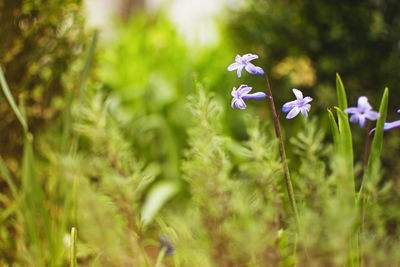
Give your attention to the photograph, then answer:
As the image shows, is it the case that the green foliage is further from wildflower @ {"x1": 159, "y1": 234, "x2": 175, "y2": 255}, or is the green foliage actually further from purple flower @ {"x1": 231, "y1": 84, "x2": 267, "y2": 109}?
purple flower @ {"x1": 231, "y1": 84, "x2": 267, "y2": 109}

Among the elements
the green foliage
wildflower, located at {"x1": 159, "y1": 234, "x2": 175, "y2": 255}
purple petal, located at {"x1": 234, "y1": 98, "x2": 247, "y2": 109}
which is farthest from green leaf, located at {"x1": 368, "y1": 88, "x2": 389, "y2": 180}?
the green foliage

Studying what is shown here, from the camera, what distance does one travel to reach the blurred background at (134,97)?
995 mm

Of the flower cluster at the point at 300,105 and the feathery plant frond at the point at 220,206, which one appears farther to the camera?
the feathery plant frond at the point at 220,206

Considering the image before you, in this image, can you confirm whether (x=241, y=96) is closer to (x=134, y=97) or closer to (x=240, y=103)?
(x=240, y=103)

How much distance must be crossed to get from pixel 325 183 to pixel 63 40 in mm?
973

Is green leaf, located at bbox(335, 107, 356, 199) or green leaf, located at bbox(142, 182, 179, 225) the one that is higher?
green leaf, located at bbox(335, 107, 356, 199)

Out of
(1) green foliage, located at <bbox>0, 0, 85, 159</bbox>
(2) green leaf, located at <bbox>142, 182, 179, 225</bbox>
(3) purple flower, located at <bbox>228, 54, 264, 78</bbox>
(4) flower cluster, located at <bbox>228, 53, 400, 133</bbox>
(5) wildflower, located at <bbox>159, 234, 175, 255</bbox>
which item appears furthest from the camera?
(2) green leaf, located at <bbox>142, 182, 179, 225</bbox>

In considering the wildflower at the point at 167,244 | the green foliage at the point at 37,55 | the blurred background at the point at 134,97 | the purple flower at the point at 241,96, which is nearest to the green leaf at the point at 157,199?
the blurred background at the point at 134,97

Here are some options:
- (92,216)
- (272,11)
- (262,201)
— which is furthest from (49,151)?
(272,11)

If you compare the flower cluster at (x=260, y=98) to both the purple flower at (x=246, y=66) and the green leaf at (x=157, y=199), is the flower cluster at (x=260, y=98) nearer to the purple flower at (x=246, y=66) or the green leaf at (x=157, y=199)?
the purple flower at (x=246, y=66)

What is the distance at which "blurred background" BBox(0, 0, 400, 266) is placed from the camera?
1.00 metres

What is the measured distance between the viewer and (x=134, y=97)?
6.75ft

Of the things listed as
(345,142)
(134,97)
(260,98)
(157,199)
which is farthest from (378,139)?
(134,97)

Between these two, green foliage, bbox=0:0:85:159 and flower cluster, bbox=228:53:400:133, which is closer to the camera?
flower cluster, bbox=228:53:400:133
